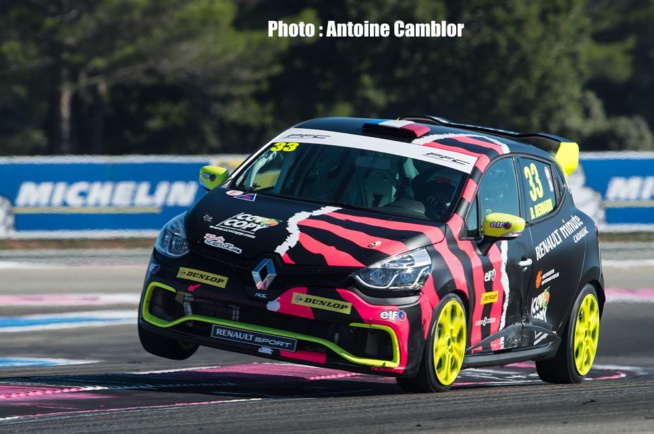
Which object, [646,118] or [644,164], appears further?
[646,118]

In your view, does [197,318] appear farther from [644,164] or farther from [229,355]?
[644,164]

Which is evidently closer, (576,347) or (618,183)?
(576,347)

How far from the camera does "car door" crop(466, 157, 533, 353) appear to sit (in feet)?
25.6

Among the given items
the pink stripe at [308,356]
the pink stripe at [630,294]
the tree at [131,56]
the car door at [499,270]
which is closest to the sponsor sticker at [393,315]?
the pink stripe at [308,356]

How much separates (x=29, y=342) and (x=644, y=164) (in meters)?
11.5

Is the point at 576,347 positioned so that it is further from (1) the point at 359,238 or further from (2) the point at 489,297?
(1) the point at 359,238

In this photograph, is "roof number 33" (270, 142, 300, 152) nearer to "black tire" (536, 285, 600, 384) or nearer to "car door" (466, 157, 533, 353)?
"car door" (466, 157, 533, 353)

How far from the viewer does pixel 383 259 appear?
7.08 meters

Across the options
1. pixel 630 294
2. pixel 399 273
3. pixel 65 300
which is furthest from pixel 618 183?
pixel 399 273

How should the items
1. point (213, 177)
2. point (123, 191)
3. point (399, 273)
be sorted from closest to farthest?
1. point (399, 273)
2. point (213, 177)
3. point (123, 191)

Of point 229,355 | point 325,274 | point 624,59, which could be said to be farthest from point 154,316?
point 624,59

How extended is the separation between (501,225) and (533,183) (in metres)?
1.14

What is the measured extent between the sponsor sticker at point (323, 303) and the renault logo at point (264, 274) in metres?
0.17

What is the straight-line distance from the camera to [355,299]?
6992mm
